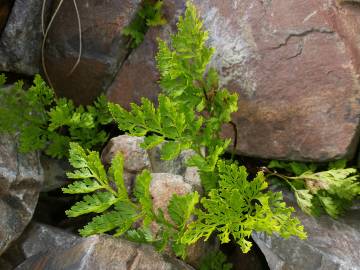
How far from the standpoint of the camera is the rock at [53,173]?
4.45 m

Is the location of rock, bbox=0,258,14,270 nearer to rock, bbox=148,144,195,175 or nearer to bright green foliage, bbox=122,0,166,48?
rock, bbox=148,144,195,175

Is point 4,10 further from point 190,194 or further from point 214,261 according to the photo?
point 214,261

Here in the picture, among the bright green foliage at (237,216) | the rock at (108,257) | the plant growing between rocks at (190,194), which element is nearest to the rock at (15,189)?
the rock at (108,257)

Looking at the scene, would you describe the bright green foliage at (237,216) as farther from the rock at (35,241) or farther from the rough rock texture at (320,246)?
the rock at (35,241)

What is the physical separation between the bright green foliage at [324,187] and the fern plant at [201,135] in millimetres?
408

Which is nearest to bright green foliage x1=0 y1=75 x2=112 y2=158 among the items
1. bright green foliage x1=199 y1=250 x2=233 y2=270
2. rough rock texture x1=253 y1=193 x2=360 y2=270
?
bright green foliage x1=199 y1=250 x2=233 y2=270

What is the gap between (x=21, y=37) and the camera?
434cm

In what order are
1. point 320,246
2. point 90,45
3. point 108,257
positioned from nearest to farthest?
point 108,257, point 320,246, point 90,45

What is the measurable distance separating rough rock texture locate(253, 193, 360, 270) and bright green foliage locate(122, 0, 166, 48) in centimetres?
200

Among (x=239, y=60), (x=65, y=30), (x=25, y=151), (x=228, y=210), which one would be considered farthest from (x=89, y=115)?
(x=228, y=210)

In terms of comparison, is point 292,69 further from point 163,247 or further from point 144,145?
point 163,247

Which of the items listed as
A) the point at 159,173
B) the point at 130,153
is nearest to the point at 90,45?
the point at 130,153

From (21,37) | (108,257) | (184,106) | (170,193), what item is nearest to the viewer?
(108,257)

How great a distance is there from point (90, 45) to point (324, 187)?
240 cm
